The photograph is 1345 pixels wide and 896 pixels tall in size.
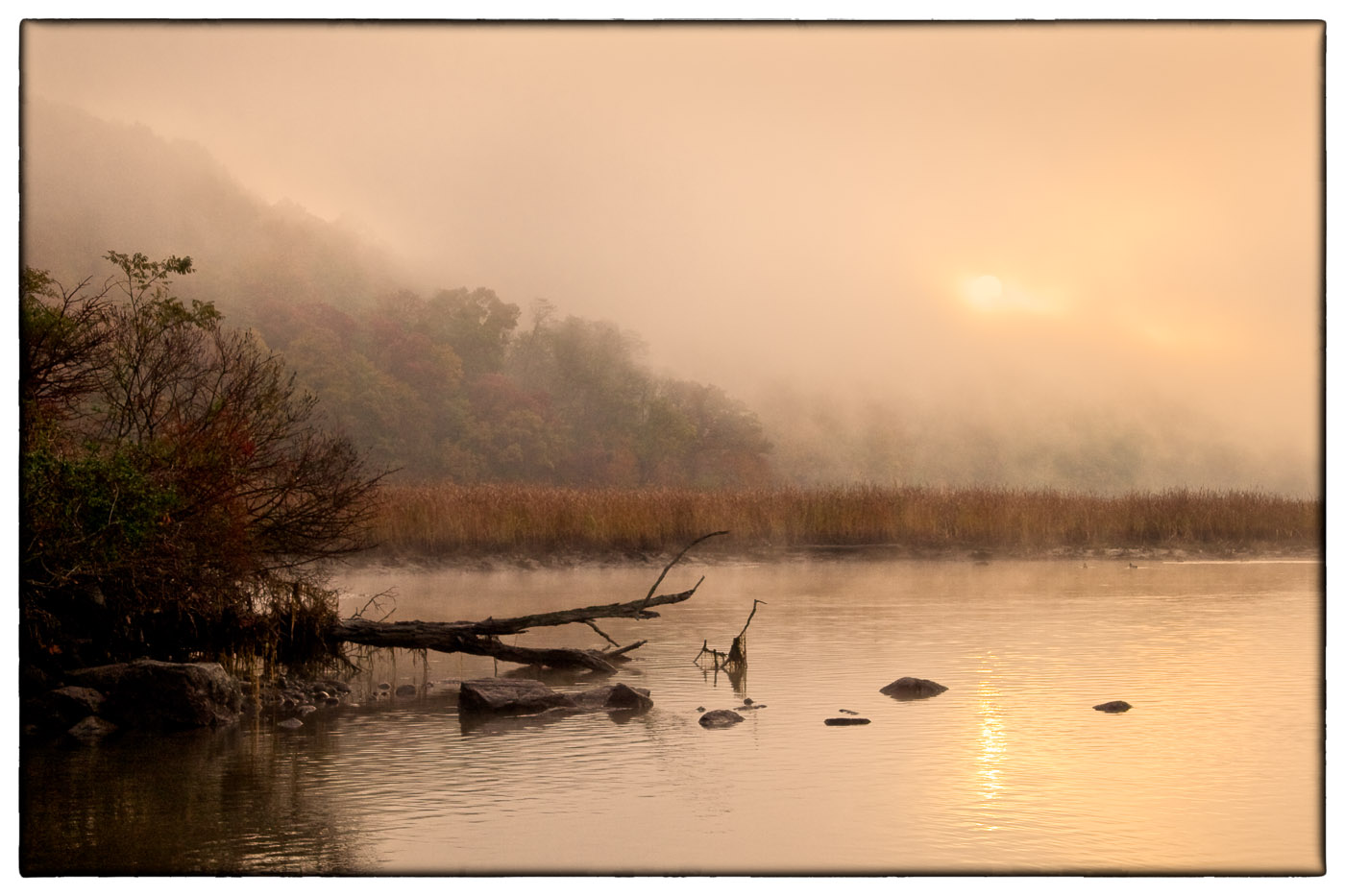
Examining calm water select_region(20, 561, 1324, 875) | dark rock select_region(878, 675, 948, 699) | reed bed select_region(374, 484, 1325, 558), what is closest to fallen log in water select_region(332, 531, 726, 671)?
calm water select_region(20, 561, 1324, 875)

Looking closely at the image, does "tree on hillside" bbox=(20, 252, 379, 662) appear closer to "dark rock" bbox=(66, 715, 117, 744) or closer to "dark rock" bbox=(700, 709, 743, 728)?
"dark rock" bbox=(66, 715, 117, 744)

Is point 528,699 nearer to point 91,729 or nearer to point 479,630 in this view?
point 479,630

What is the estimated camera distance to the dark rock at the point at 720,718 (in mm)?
10078

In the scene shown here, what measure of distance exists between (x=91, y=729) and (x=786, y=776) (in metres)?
4.43

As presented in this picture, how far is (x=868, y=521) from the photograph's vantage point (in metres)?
26.8

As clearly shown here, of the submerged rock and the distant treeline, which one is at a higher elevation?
the distant treeline

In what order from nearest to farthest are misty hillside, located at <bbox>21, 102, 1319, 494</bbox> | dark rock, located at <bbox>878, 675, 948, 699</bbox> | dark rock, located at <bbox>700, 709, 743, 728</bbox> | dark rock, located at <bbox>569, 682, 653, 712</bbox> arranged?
dark rock, located at <bbox>700, 709, 743, 728</bbox>
dark rock, located at <bbox>569, 682, 653, 712</bbox>
dark rock, located at <bbox>878, 675, 948, 699</bbox>
misty hillside, located at <bbox>21, 102, 1319, 494</bbox>

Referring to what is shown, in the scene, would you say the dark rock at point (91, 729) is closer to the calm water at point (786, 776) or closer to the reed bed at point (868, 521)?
the calm water at point (786, 776)

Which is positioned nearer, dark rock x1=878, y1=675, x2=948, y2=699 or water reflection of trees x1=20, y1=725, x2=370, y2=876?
water reflection of trees x1=20, y1=725, x2=370, y2=876

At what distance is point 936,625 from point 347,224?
3905 centimetres

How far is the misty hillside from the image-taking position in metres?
45.4

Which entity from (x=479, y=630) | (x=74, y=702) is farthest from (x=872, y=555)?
(x=74, y=702)

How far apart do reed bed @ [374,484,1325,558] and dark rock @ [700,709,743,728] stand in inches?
568

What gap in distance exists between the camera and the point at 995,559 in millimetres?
26172
